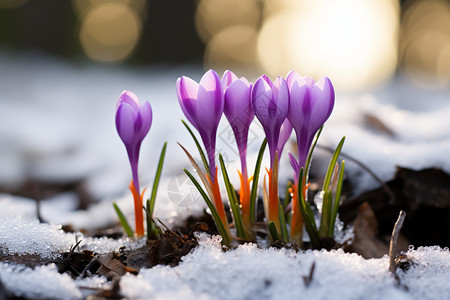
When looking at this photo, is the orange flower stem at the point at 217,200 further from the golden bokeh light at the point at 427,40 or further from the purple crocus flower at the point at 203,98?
the golden bokeh light at the point at 427,40

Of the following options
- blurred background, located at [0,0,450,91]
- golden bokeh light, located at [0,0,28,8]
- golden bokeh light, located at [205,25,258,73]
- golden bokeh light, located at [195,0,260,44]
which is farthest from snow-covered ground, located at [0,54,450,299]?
golden bokeh light, located at [205,25,258,73]

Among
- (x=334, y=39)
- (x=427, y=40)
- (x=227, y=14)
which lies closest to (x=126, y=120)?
(x=334, y=39)

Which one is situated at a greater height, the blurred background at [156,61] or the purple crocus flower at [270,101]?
the purple crocus flower at [270,101]

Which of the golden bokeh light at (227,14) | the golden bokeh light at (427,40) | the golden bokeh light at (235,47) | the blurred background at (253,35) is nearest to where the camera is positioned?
the blurred background at (253,35)

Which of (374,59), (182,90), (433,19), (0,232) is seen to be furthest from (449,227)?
(433,19)

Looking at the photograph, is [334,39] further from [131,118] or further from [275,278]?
[275,278]

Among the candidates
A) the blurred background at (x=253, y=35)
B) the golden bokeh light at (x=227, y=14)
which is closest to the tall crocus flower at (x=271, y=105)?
the blurred background at (x=253, y=35)
